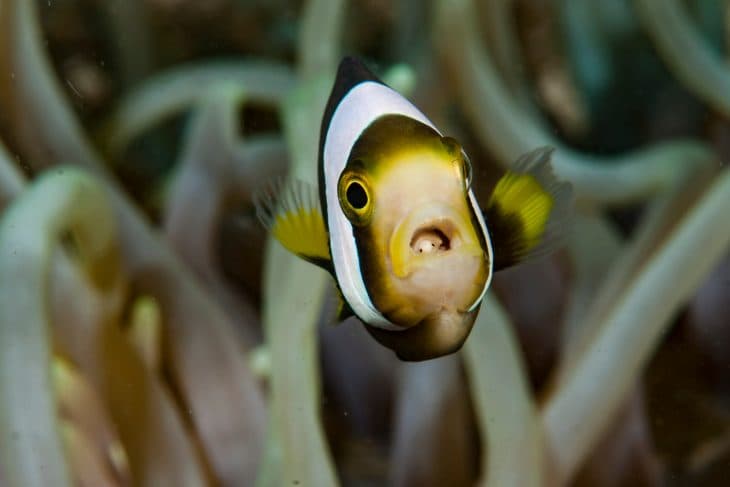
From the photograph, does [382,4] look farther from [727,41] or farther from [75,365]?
[75,365]

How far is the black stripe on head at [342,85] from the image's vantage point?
50 cm

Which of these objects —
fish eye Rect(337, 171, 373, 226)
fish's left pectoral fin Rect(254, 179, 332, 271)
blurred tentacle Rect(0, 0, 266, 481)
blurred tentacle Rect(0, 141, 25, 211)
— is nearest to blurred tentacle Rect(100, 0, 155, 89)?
blurred tentacle Rect(0, 0, 266, 481)

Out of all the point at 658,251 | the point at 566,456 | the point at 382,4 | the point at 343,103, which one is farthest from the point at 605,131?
the point at 343,103

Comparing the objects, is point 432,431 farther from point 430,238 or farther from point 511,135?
point 430,238

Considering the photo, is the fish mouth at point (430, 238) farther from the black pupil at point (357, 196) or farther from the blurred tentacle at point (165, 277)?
the blurred tentacle at point (165, 277)

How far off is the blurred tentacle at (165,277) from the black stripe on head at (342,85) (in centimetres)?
50

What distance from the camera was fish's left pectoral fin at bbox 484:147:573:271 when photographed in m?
0.48

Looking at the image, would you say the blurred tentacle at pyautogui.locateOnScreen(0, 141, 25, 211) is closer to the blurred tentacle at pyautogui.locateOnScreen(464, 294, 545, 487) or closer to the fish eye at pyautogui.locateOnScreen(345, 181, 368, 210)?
the blurred tentacle at pyautogui.locateOnScreen(464, 294, 545, 487)

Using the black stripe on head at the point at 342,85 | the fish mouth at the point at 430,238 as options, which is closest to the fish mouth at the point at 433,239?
the fish mouth at the point at 430,238

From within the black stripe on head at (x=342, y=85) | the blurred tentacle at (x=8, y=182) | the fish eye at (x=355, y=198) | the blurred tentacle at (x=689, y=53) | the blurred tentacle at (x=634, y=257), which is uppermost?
the blurred tentacle at (x=8, y=182)

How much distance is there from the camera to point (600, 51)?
1632 mm

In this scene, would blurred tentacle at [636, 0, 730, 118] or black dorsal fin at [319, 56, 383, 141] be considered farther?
blurred tentacle at [636, 0, 730, 118]

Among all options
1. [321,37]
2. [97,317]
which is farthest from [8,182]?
[321,37]

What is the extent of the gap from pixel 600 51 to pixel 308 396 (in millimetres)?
1102
